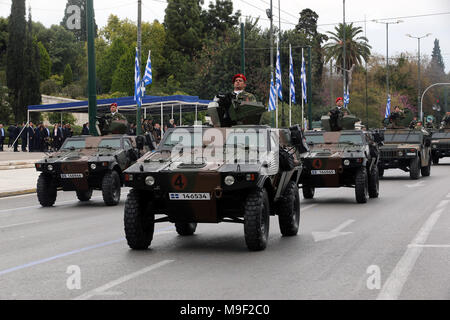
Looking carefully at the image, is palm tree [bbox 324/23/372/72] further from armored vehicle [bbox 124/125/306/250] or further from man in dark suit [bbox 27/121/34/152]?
armored vehicle [bbox 124/125/306/250]

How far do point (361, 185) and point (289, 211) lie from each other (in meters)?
6.13

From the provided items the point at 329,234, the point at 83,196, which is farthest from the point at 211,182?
the point at 83,196

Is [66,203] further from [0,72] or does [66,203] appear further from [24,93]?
[0,72]

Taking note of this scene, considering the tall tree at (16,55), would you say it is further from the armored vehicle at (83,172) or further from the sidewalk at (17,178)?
the armored vehicle at (83,172)

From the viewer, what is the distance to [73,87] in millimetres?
87188

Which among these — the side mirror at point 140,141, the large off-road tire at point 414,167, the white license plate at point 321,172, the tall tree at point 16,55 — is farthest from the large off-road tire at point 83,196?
the tall tree at point 16,55

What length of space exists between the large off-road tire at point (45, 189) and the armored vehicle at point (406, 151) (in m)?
12.2

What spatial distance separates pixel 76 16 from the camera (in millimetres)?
109062

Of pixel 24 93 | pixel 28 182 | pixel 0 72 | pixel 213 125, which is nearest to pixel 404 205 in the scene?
pixel 213 125

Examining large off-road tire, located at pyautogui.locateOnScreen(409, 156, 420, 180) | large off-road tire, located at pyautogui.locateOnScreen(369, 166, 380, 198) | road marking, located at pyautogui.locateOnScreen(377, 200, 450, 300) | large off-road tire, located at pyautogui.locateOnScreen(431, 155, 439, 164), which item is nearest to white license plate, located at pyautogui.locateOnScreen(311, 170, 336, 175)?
large off-road tire, located at pyautogui.locateOnScreen(369, 166, 380, 198)

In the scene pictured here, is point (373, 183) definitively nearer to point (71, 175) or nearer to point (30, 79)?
point (71, 175)

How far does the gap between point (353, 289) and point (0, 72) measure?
77809 millimetres

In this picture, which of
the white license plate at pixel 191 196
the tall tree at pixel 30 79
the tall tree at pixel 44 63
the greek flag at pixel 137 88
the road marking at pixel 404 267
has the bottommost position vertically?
the road marking at pixel 404 267

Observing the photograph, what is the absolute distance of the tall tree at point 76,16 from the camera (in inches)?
4398
